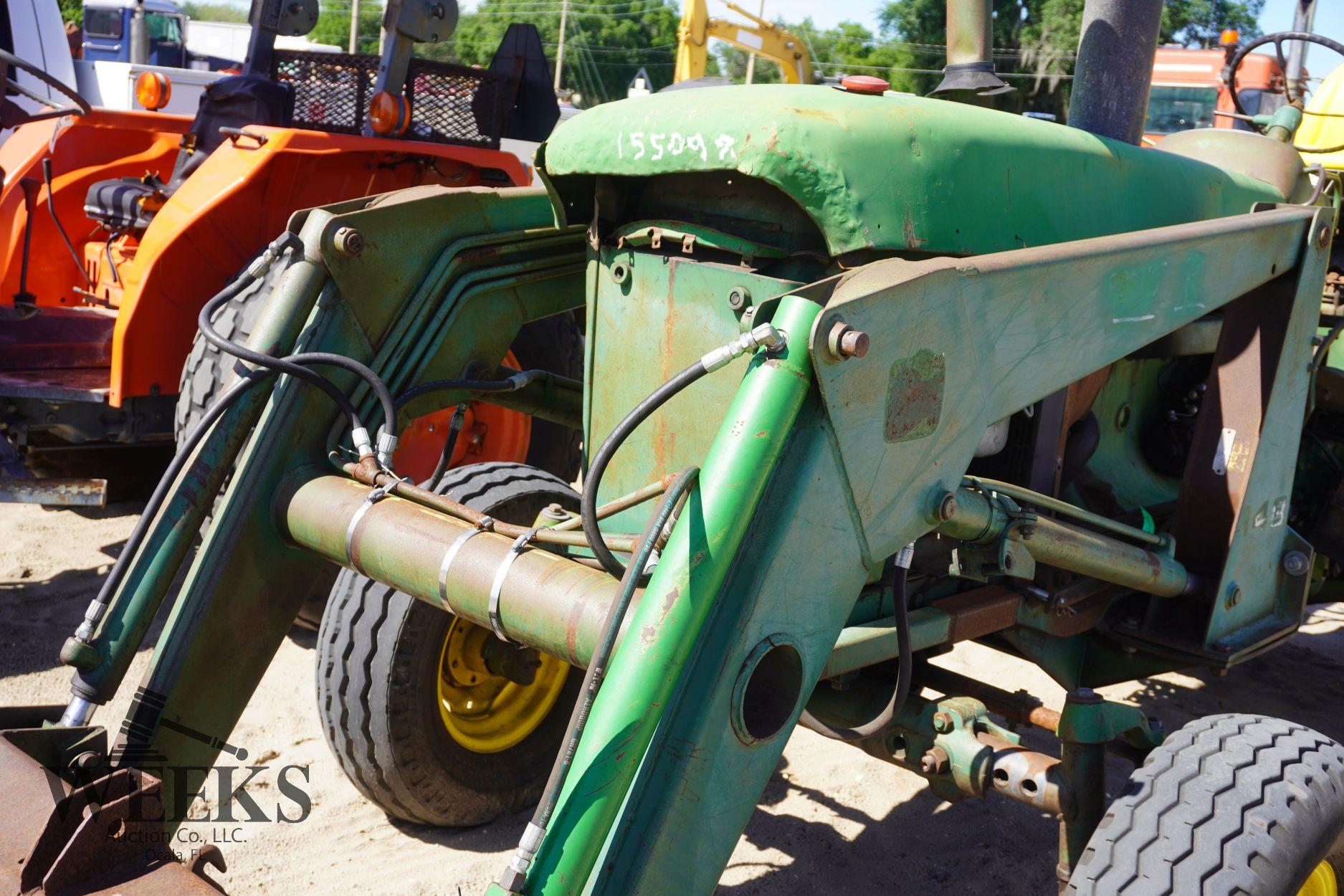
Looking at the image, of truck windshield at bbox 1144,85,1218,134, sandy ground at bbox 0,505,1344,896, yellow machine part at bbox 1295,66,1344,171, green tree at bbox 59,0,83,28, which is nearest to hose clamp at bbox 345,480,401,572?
sandy ground at bbox 0,505,1344,896

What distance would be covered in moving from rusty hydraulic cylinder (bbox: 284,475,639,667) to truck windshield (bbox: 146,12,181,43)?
17061mm

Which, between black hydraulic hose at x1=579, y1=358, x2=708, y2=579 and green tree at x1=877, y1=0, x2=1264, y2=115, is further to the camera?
green tree at x1=877, y1=0, x2=1264, y2=115

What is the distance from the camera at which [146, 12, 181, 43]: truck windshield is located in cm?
1752

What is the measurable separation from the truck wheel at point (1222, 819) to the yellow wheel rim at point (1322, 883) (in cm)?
1

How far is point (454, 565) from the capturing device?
2318 millimetres

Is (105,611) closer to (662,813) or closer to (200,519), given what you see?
(200,519)

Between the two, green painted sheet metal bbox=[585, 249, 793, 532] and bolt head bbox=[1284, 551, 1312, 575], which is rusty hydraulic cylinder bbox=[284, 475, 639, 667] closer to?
green painted sheet metal bbox=[585, 249, 793, 532]

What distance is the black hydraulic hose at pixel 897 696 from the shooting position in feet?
7.23

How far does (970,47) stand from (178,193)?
302 centimetres

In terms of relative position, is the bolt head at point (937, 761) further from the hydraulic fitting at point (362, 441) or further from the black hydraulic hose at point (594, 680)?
the hydraulic fitting at point (362, 441)

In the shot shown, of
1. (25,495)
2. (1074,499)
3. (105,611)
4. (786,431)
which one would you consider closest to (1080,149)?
(1074,499)

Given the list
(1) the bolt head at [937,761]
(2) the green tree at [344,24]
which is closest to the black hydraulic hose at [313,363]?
(1) the bolt head at [937,761]

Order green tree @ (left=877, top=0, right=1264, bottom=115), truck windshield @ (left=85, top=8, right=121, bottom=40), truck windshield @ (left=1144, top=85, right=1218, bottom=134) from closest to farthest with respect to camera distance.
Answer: truck windshield @ (left=1144, top=85, right=1218, bottom=134)
truck windshield @ (left=85, top=8, right=121, bottom=40)
green tree @ (left=877, top=0, right=1264, bottom=115)

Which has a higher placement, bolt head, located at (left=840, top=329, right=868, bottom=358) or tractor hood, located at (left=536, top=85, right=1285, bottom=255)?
tractor hood, located at (left=536, top=85, right=1285, bottom=255)
